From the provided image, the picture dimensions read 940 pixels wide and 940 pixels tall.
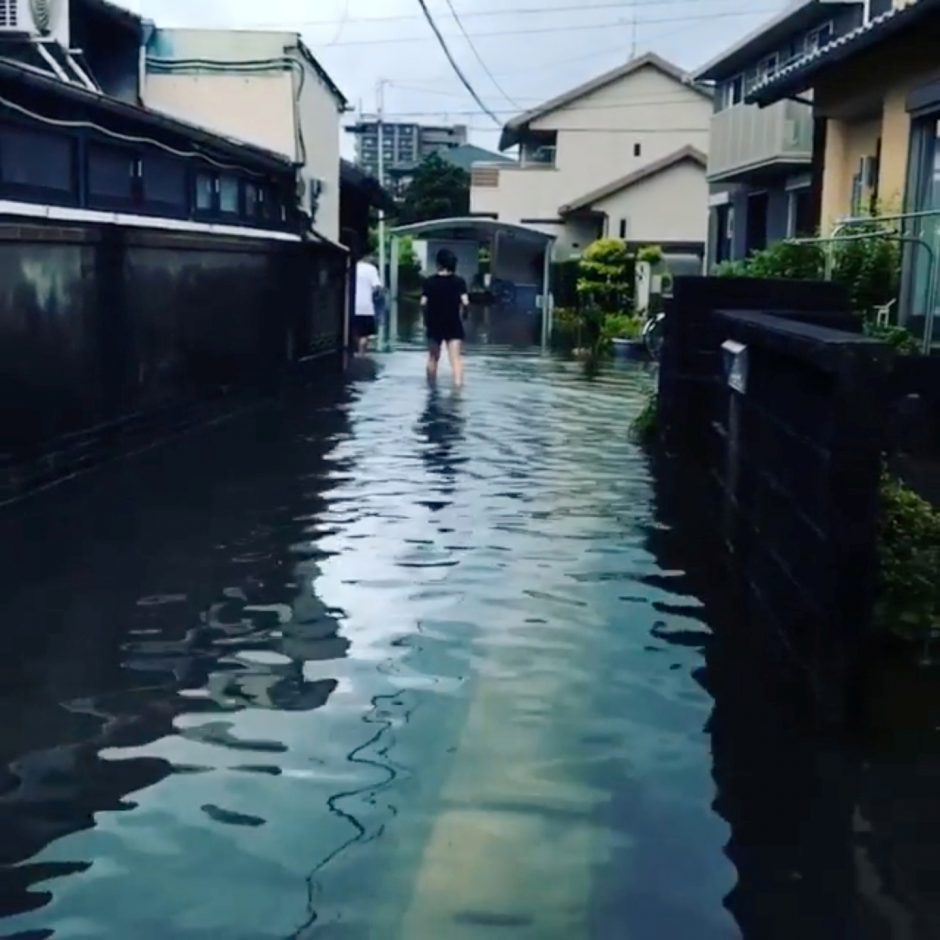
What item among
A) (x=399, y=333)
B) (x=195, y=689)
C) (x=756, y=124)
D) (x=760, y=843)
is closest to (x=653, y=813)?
(x=760, y=843)

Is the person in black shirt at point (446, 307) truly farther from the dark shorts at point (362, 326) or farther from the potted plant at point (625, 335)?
the potted plant at point (625, 335)

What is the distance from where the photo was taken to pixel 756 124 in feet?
91.9

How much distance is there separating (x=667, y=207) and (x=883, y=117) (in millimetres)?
28971

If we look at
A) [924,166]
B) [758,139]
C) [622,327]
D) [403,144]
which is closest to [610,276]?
[622,327]

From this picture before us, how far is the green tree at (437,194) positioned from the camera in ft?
217

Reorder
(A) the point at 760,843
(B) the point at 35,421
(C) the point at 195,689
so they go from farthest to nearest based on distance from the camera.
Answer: (B) the point at 35,421
(C) the point at 195,689
(A) the point at 760,843

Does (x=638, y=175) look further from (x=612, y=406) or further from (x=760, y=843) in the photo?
(x=760, y=843)

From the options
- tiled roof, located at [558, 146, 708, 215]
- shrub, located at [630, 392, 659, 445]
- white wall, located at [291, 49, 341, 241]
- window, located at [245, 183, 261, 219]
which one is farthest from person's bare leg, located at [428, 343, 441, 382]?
tiled roof, located at [558, 146, 708, 215]

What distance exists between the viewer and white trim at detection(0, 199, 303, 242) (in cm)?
990

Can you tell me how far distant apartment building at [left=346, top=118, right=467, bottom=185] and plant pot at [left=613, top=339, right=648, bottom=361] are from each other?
4436 cm

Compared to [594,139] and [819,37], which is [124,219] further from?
[594,139]

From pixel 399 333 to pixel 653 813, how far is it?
29.3m

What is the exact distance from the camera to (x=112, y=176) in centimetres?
1207

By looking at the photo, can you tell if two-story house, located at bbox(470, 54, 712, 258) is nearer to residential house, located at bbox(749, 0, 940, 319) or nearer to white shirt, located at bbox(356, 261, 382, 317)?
white shirt, located at bbox(356, 261, 382, 317)
